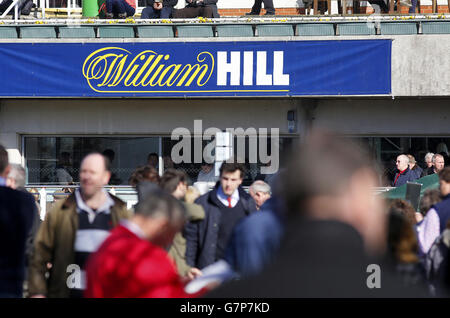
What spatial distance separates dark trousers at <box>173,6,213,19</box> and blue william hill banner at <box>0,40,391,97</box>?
3.71ft

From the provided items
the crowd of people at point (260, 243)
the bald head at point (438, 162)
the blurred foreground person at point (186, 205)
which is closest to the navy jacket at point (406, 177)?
the bald head at point (438, 162)

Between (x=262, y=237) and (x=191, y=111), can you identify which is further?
(x=191, y=111)

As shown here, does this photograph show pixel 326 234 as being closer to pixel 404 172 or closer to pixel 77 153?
pixel 404 172

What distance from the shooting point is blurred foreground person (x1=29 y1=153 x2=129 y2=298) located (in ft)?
16.2

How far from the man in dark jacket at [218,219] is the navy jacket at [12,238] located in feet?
6.48

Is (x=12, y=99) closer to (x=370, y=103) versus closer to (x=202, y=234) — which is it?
(x=370, y=103)

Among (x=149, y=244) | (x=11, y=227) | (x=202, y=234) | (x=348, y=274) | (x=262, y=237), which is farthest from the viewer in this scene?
(x=202, y=234)

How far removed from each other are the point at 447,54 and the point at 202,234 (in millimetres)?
10450

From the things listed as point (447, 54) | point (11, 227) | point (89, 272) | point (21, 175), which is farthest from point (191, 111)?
point (89, 272)

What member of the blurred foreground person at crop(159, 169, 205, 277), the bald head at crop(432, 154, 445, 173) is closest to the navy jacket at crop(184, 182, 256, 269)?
the blurred foreground person at crop(159, 169, 205, 277)

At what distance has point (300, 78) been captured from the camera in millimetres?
15430

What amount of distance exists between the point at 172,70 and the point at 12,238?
37.4 ft

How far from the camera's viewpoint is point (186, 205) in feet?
19.9

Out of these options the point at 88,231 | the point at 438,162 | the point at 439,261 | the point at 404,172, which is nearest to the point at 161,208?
the point at 88,231
